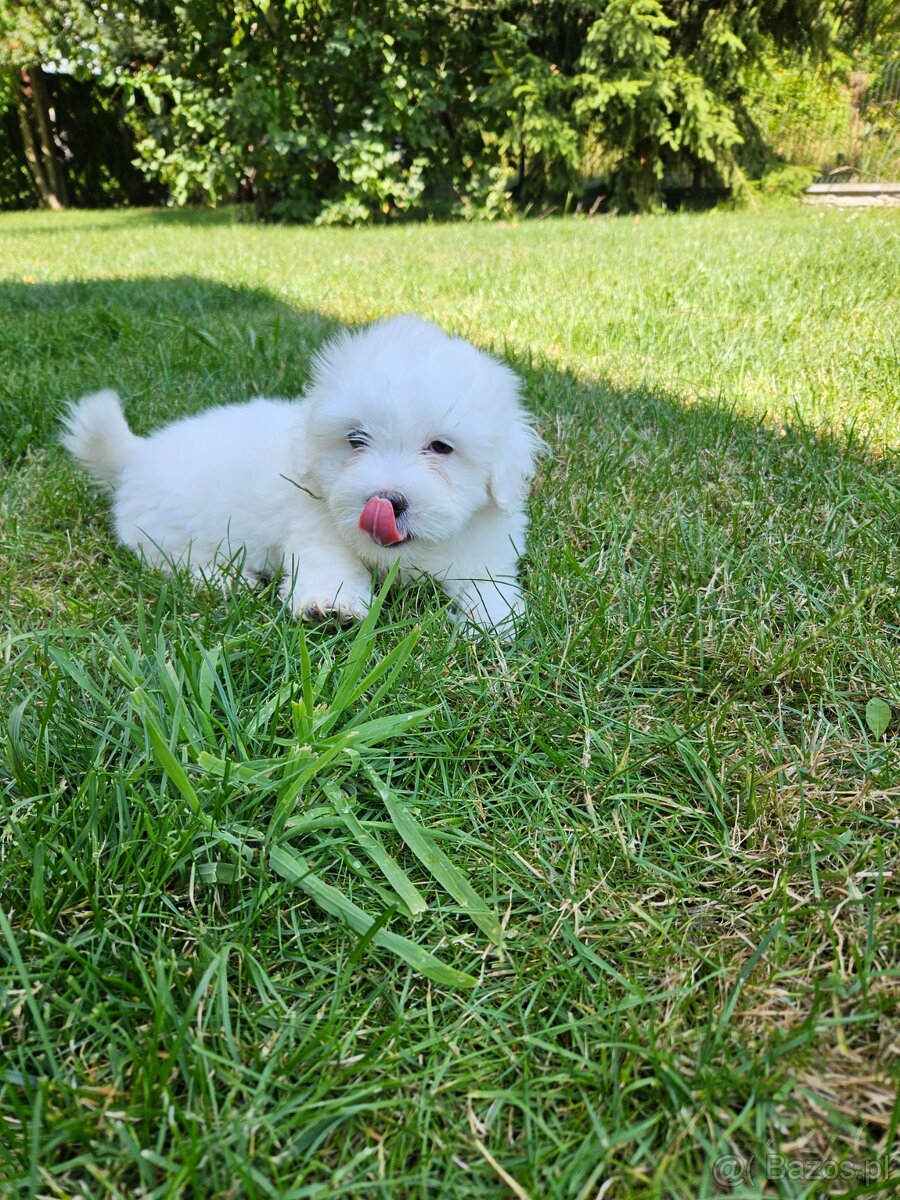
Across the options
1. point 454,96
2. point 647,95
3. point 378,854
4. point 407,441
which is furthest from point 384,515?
point 454,96

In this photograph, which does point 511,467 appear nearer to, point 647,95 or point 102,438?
point 102,438

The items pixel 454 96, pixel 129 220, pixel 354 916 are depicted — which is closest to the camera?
pixel 354 916

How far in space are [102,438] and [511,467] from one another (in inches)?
45.5

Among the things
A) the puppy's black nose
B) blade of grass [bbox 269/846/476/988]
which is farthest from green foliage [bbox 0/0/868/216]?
blade of grass [bbox 269/846/476/988]

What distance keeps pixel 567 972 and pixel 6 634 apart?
4.34 feet

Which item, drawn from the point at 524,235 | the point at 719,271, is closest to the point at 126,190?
the point at 524,235

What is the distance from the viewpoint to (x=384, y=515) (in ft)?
5.25

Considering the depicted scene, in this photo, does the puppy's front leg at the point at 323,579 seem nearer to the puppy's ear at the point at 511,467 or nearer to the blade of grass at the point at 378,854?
the puppy's ear at the point at 511,467

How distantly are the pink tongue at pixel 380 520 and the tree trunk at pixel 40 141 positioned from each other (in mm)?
17965

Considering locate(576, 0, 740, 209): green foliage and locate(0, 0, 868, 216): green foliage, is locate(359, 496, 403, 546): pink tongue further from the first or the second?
locate(576, 0, 740, 209): green foliage

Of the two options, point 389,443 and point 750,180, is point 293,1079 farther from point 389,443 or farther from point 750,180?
point 750,180

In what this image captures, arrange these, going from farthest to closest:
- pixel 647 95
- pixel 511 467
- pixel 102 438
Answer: pixel 647 95 < pixel 102 438 < pixel 511 467

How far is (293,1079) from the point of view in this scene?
0.91 metres

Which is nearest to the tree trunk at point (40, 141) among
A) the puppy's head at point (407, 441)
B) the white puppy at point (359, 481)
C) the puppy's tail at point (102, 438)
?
the puppy's tail at point (102, 438)
